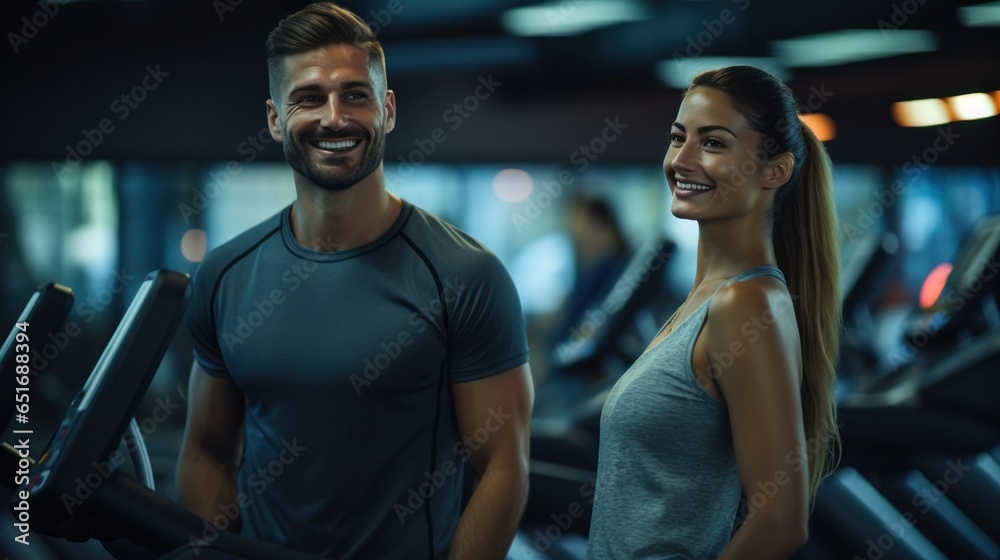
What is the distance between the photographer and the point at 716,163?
1.18m

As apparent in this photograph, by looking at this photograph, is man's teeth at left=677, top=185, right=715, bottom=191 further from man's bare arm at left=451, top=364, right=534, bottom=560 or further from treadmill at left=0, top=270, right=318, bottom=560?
treadmill at left=0, top=270, right=318, bottom=560

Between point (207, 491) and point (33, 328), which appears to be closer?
point (33, 328)

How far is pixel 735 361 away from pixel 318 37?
798 millimetres

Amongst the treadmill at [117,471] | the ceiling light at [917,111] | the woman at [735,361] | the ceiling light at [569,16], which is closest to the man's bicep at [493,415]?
the woman at [735,361]

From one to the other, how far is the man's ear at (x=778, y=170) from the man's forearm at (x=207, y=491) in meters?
1.00

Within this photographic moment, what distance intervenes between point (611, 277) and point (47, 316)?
3.44 meters

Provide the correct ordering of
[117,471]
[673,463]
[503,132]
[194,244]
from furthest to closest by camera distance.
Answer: [503,132]
[194,244]
[673,463]
[117,471]

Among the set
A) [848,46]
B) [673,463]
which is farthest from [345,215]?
[848,46]

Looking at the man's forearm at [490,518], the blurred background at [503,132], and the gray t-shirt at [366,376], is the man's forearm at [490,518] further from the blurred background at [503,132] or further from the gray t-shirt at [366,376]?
the blurred background at [503,132]

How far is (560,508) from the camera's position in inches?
116

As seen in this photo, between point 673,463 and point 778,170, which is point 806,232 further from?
point 673,463

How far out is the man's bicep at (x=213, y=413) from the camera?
60.7 inches

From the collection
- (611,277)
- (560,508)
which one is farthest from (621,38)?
(560,508)

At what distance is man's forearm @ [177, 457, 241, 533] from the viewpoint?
5.07 feet
